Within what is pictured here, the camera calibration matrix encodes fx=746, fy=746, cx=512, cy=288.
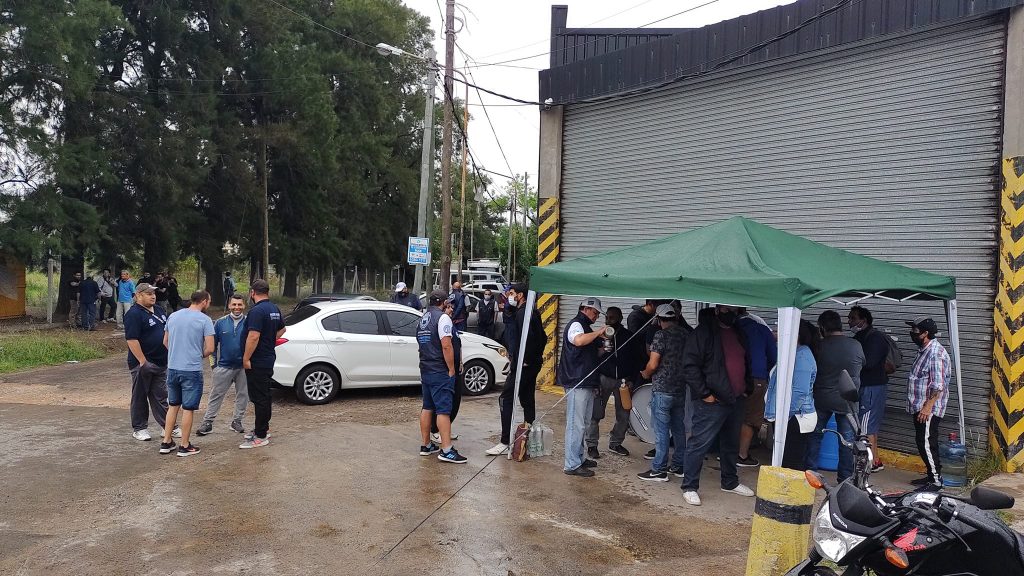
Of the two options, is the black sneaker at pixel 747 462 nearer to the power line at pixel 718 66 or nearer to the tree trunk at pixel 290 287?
the power line at pixel 718 66

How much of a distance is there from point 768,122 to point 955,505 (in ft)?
25.0

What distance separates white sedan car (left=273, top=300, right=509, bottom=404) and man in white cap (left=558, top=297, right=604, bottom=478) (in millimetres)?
3675

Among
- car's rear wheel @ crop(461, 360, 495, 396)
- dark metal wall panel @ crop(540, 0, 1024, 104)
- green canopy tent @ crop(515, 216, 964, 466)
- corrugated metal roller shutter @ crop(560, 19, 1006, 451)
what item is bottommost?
car's rear wheel @ crop(461, 360, 495, 396)

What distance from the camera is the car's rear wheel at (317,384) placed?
10414 mm

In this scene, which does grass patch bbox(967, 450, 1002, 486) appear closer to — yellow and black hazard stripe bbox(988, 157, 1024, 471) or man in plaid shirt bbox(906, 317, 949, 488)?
yellow and black hazard stripe bbox(988, 157, 1024, 471)

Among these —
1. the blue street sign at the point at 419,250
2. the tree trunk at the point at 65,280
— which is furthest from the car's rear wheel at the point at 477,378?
the tree trunk at the point at 65,280

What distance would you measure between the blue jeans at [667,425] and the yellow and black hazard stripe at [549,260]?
5.23 meters

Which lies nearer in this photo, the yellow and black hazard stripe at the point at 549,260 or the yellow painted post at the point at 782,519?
the yellow painted post at the point at 782,519

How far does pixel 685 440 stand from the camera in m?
7.19

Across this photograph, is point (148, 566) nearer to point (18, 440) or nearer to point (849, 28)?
point (18, 440)

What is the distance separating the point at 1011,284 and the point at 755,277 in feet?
10.7

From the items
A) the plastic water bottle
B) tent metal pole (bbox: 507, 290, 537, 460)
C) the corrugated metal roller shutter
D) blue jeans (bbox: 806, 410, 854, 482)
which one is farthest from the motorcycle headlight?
the corrugated metal roller shutter

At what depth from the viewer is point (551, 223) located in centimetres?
1252

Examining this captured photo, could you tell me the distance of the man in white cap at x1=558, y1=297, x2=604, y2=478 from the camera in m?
7.19
